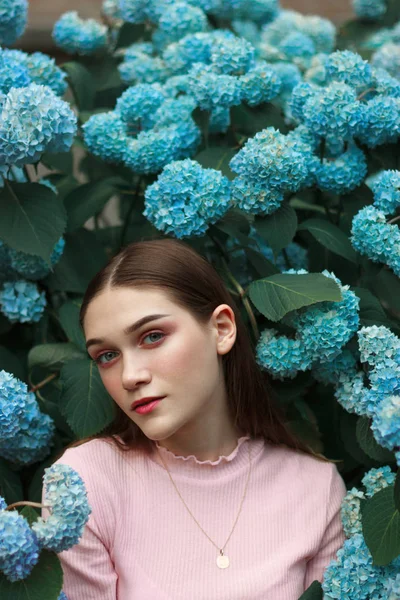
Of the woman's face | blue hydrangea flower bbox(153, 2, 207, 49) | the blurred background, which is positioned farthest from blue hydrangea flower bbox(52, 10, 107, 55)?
the blurred background

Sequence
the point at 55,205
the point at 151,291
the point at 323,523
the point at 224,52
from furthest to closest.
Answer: the point at 224,52, the point at 55,205, the point at 323,523, the point at 151,291

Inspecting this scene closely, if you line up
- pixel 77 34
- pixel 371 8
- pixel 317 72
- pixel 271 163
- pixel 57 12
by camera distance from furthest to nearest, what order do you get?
pixel 57 12
pixel 371 8
pixel 77 34
pixel 317 72
pixel 271 163

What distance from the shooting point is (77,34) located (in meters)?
2.15

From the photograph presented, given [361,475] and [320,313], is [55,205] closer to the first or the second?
[320,313]

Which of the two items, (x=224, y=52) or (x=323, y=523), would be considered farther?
(x=224, y=52)

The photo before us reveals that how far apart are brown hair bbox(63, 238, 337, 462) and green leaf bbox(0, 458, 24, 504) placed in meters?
0.18

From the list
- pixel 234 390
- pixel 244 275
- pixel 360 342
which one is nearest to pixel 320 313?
pixel 360 342

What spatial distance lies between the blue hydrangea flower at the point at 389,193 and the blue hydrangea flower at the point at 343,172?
111 millimetres

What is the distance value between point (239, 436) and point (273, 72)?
2.42 feet

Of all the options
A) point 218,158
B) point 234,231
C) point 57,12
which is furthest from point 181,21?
point 57,12

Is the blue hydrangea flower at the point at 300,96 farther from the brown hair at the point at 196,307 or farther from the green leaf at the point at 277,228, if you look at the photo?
the brown hair at the point at 196,307

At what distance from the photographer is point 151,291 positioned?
1405mm

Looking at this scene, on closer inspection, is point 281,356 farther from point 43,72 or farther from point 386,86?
point 43,72

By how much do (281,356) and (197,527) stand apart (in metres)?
0.32
